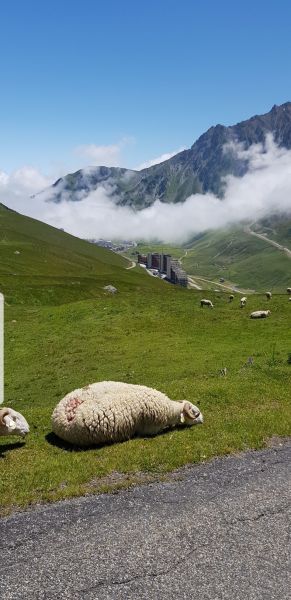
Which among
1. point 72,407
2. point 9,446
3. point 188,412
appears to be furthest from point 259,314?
point 9,446

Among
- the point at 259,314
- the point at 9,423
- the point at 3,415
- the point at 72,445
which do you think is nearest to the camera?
the point at 9,423

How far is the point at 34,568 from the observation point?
10438 millimetres

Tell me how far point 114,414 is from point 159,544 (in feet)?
24.3

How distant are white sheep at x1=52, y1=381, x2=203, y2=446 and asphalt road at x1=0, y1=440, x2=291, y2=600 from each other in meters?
4.32

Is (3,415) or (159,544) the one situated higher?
(3,415)

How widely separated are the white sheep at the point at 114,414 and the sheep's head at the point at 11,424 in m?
1.41

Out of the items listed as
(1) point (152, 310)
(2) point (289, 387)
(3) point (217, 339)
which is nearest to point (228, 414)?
(2) point (289, 387)

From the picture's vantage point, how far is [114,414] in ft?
60.4

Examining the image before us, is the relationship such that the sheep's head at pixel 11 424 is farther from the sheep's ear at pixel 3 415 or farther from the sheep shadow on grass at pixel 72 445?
the sheep shadow on grass at pixel 72 445

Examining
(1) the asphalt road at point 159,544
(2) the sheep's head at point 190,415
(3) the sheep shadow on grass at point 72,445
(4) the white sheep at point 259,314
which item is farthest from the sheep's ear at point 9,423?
(4) the white sheep at point 259,314

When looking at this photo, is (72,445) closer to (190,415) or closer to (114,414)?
(114,414)

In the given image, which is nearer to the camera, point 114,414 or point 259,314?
point 114,414

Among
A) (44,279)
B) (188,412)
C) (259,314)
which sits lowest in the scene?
(188,412)

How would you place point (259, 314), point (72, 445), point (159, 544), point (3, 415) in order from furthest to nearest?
point (259, 314) → point (72, 445) → point (3, 415) → point (159, 544)
